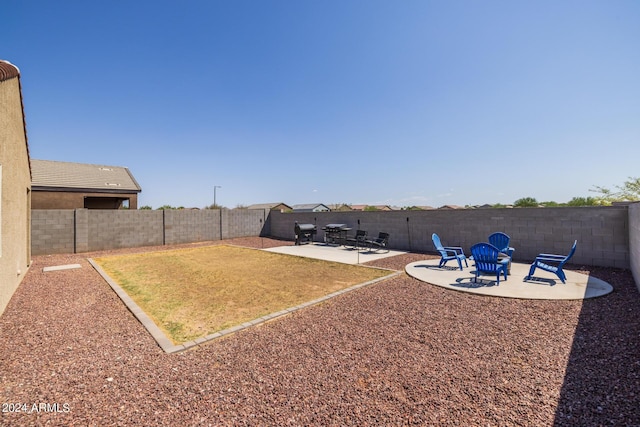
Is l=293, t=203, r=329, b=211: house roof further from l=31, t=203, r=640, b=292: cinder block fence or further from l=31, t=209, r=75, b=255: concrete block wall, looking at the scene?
l=31, t=209, r=75, b=255: concrete block wall

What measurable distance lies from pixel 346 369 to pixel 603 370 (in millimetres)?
2804

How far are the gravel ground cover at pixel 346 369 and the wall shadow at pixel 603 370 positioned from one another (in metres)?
0.01

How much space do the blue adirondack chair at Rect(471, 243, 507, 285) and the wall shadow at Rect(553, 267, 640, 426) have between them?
1615mm

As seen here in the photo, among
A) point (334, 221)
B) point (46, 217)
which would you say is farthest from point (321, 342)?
point (46, 217)

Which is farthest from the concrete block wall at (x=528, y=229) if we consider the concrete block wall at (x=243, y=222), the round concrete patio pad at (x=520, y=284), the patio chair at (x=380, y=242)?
the concrete block wall at (x=243, y=222)

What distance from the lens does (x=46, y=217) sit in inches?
457

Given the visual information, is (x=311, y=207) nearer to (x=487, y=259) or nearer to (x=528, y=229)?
(x=528, y=229)

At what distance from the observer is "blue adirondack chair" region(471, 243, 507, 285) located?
20.4 feet

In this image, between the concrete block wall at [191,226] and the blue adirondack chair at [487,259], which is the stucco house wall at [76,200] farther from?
the blue adirondack chair at [487,259]

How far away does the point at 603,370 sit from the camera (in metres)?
2.89

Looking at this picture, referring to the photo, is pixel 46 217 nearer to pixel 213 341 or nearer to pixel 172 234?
pixel 172 234

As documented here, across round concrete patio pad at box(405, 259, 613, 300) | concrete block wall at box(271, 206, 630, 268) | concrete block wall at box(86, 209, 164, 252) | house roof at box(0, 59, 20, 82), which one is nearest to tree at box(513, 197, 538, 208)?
concrete block wall at box(271, 206, 630, 268)

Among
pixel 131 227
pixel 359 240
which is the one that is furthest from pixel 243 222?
pixel 359 240

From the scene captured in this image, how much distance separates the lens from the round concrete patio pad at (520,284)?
5.48 metres
